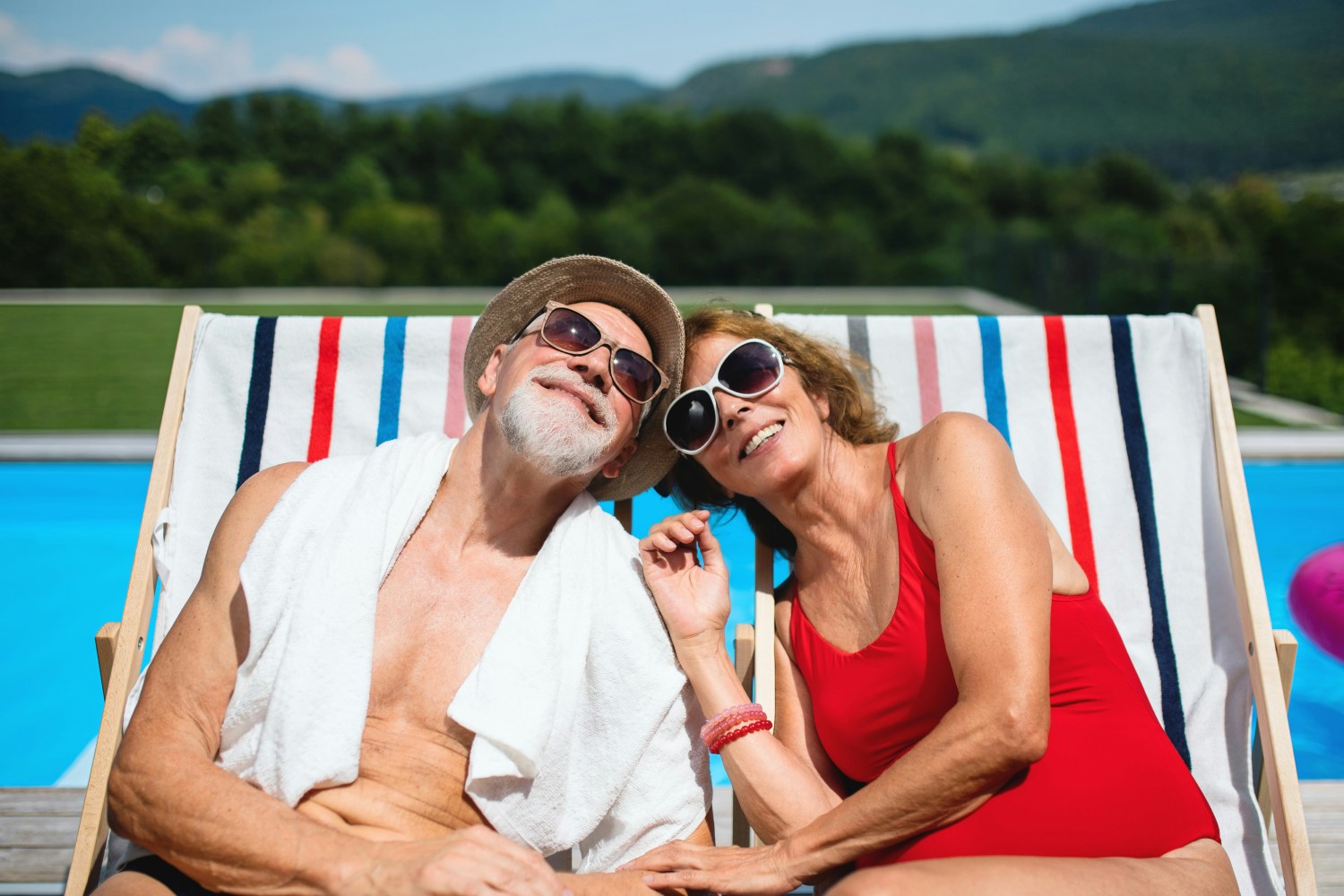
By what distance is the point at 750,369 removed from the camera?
84.5 inches

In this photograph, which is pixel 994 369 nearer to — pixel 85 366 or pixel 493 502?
pixel 493 502

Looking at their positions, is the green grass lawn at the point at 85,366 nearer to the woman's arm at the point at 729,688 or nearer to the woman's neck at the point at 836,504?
the woman's neck at the point at 836,504

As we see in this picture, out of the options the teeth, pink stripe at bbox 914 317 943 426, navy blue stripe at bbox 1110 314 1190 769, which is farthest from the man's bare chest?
navy blue stripe at bbox 1110 314 1190 769

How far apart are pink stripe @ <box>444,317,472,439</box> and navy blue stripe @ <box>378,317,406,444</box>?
0.46 feet

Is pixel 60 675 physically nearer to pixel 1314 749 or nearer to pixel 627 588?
pixel 627 588

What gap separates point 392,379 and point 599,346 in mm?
933

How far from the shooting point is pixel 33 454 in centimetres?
536

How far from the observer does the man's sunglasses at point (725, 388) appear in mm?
2127

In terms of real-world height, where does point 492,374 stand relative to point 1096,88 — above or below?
below

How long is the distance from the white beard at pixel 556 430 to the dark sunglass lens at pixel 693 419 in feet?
0.48

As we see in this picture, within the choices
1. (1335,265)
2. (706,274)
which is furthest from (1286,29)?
(1335,265)

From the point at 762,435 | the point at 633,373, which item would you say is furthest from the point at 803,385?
the point at 633,373

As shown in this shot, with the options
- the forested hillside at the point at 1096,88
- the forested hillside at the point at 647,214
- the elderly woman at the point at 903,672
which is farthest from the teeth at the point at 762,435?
the forested hillside at the point at 1096,88

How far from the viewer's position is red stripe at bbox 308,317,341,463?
2.77m
